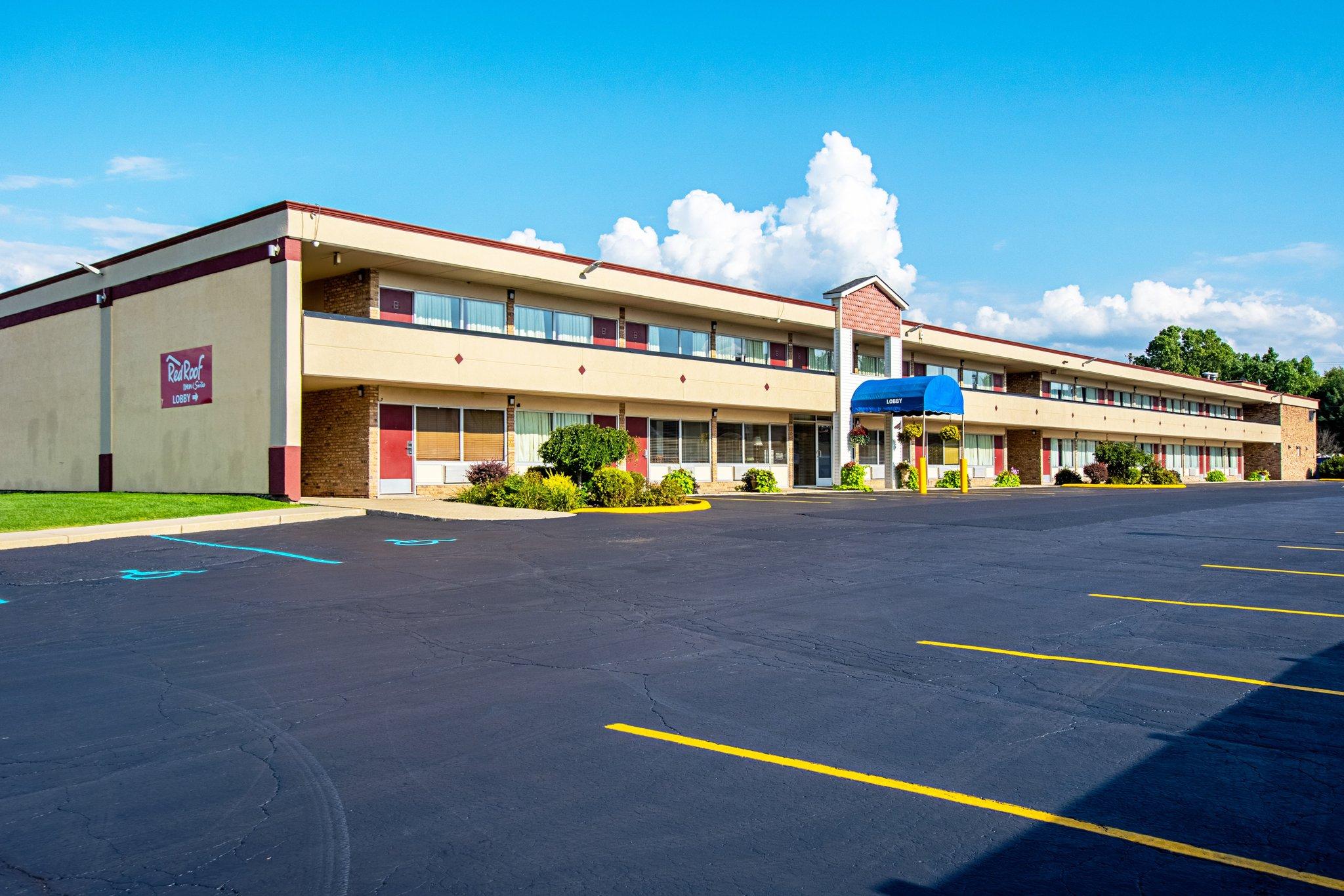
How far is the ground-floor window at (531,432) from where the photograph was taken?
95.8 ft

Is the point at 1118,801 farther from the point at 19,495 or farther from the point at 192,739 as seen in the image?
the point at 19,495

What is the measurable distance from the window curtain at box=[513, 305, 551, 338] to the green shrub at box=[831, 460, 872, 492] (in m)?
14.7

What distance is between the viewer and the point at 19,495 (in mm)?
25266

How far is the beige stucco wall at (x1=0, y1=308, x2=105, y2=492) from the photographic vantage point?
1162 inches

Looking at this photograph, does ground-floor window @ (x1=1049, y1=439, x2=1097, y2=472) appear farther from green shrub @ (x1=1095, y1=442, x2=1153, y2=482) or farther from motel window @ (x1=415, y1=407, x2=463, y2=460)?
motel window @ (x1=415, y1=407, x2=463, y2=460)

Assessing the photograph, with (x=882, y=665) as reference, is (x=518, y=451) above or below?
above

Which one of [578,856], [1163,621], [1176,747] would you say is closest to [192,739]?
[578,856]

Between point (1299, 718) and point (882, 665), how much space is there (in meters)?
2.82

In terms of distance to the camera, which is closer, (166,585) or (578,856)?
(578,856)


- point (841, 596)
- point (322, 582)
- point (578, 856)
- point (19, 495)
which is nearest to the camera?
point (578, 856)

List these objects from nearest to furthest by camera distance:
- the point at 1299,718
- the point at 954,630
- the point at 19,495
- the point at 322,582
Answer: the point at 1299,718 → the point at 954,630 → the point at 322,582 → the point at 19,495

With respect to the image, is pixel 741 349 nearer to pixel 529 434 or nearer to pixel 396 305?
pixel 529 434

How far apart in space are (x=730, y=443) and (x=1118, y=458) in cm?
2651

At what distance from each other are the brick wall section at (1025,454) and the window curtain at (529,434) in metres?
30.7
